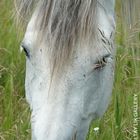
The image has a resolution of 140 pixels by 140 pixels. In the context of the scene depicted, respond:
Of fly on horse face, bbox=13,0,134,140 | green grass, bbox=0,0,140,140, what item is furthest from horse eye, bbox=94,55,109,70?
green grass, bbox=0,0,140,140

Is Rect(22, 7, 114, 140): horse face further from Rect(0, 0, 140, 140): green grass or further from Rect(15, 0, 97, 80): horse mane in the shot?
Rect(0, 0, 140, 140): green grass

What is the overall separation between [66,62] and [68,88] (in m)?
0.08

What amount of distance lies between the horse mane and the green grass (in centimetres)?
39

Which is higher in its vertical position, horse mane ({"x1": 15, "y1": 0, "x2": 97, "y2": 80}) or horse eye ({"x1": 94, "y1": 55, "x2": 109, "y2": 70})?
horse mane ({"x1": 15, "y1": 0, "x2": 97, "y2": 80})

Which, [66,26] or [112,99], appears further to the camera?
[112,99]

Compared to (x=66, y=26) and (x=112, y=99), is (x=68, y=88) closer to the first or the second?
(x=66, y=26)

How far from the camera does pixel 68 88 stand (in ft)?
5.39

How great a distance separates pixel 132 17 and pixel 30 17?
0.38 m

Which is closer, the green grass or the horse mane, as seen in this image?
the horse mane

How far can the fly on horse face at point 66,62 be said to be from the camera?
1609 millimetres

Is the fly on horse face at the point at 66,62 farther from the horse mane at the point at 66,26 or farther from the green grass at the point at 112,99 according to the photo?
the green grass at the point at 112,99

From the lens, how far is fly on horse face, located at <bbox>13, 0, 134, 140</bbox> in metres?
1.61

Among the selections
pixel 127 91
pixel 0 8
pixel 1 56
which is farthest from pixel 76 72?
pixel 0 8

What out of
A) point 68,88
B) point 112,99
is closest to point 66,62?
point 68,88
